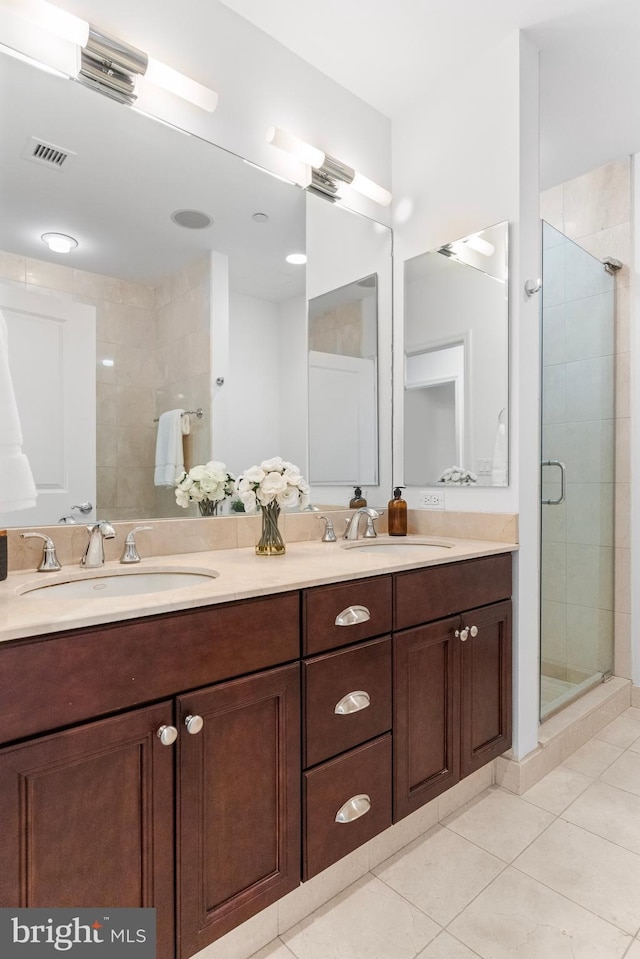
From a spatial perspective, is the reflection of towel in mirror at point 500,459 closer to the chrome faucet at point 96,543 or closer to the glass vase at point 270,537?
the glass vase at point 270,537

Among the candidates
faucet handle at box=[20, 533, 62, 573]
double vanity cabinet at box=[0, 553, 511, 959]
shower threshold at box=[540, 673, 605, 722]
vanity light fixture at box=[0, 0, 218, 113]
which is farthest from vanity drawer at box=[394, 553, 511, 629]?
vanity light fixture at box=[0, 0, 218, 113]

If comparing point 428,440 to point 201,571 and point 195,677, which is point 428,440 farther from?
point 195,677

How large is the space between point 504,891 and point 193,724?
1.03 m

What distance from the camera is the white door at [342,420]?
208 cm

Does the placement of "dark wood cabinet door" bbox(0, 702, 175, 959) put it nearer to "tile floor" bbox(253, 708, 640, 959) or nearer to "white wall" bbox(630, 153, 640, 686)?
"tile floor" bbox(253, 708, 640, 959)

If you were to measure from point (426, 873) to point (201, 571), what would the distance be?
104cm

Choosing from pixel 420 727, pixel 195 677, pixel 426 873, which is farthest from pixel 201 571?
pixel 426 873

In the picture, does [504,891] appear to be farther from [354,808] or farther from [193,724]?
[193,724]

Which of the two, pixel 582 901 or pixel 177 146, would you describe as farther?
pixel 177 146

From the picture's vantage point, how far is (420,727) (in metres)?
1.52

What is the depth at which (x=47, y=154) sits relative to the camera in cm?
144

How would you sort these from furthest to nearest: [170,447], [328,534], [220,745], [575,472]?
[575,472]
[328,534]
[170,447]
[220,745]

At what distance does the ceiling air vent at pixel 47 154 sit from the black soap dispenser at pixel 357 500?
4.75 feet

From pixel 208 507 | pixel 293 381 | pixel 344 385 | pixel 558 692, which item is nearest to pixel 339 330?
pixel 344 385
